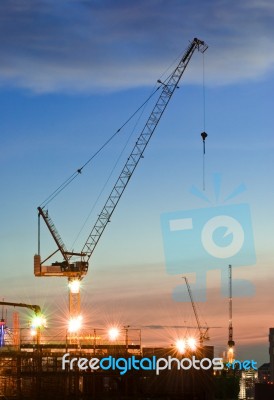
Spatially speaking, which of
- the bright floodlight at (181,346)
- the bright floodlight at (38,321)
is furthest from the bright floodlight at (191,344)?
the bright floodlight at (38,321)

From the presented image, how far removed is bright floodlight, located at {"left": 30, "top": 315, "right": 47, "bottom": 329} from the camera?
161062 millimetres

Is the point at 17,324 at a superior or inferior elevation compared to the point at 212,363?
superior

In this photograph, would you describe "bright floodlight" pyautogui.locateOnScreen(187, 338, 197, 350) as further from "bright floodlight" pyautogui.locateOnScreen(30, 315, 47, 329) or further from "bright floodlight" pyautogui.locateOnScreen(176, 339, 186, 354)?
"bright floodlight" pyautogui.locateOnScreen(30, 315, 47, 329)

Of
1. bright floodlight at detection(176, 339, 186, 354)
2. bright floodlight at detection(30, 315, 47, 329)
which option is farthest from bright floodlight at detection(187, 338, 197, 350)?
bright floodlight at detection(30, 315, 47, 329)

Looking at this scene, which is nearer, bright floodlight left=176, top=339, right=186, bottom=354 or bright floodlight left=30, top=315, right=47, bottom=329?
bright floodlight left=176, top=339, right=186, bottom=354

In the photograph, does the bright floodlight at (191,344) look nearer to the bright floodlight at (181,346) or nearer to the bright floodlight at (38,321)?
the bright floodlight at (181,346)

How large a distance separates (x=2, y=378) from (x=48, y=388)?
20.4 feet

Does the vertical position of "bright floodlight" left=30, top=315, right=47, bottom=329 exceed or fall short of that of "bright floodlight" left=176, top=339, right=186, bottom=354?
it exceeds it

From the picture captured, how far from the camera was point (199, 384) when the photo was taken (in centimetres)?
10706

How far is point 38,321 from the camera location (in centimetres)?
16238

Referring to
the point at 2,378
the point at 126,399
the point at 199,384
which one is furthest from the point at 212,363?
the point at 2,378

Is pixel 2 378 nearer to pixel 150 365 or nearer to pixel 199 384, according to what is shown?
pixel 150 365

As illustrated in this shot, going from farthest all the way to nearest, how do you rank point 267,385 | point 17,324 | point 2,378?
1. point 17,324
2. point 267,385
3. point 2,378

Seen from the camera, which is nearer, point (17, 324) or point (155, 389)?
point (155, 389)
